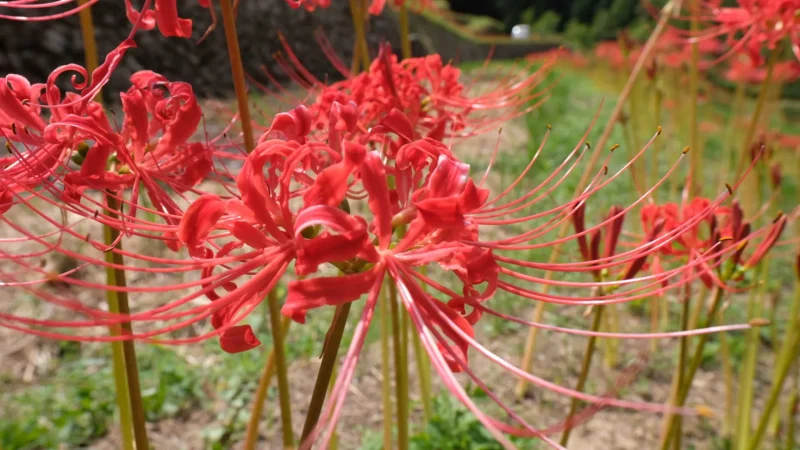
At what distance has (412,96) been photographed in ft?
3.11

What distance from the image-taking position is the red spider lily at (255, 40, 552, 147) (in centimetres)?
83

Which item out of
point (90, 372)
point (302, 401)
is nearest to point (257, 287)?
point (302, 401)

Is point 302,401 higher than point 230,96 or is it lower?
lower

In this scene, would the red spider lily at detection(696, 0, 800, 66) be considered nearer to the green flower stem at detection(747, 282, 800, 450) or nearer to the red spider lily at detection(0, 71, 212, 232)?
the green flower stem at detection(747, 282, 800, 450)

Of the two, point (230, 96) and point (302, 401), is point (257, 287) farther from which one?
point (230, 96)

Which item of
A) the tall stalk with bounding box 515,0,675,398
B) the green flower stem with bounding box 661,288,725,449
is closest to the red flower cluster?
the tall stalk with bounding box 515,0,675,398

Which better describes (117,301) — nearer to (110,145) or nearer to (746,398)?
(110,145)

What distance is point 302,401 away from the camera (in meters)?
1.81

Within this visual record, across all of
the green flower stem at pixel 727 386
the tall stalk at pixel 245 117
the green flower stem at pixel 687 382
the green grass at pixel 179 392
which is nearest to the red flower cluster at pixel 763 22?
the green grass at pixel 179 392

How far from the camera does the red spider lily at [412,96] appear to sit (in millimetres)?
833

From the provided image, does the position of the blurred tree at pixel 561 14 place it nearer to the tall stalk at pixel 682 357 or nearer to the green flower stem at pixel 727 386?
the green flower stem at pixel 727 386

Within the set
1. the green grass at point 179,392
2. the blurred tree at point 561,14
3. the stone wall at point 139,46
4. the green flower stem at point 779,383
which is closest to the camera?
the green flower stem at point 779,383

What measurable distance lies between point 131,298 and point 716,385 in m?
2.14

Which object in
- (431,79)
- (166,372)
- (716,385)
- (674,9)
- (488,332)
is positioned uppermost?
(674,9)
